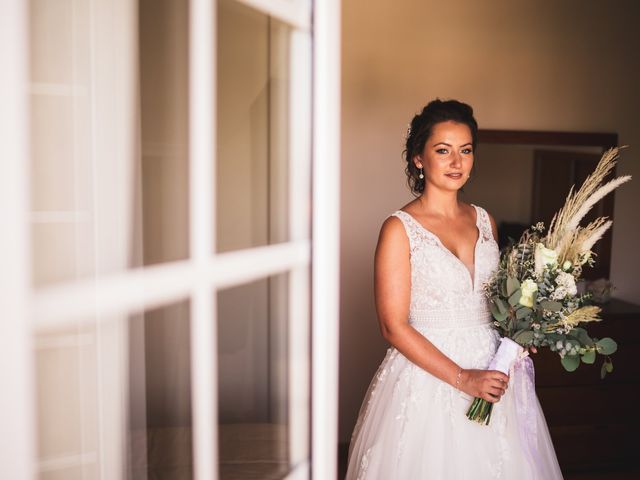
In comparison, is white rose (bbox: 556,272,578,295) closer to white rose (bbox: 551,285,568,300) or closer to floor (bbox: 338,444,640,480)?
white rose (bbox: 551,285,568,300)

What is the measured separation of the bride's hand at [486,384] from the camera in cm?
200

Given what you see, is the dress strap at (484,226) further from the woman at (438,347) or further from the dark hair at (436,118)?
the dark hair at (436,118)

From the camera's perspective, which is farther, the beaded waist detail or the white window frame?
the beaded waist detail

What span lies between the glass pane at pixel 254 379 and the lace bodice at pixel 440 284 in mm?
973

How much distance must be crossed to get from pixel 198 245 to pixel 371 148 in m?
2.80

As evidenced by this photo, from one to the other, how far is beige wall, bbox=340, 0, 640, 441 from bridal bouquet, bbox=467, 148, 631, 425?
5.65 ft

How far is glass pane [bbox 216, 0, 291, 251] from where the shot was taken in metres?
1.10

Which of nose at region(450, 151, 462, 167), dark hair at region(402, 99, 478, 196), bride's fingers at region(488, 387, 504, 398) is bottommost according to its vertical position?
bride's fingers at region(488, 387, 504, 398)

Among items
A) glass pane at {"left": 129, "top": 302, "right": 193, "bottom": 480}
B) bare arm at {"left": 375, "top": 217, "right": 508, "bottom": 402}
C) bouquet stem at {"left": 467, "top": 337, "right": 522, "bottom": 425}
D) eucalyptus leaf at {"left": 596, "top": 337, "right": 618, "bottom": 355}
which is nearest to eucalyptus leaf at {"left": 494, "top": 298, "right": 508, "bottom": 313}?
bouquet stem at {"left": 467, "top": 337, "right": 522, "bottom": 425}

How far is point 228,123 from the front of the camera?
1.12 m

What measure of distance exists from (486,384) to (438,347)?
0.22 m

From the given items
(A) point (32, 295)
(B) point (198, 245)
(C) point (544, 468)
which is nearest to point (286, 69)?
(B) point (198, 245)

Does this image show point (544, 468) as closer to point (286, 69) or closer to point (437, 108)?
point (437, 108)

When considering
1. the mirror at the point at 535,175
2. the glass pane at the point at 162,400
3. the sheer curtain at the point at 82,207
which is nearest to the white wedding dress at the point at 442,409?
the glass pane at the point at 162,400
